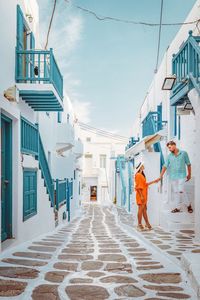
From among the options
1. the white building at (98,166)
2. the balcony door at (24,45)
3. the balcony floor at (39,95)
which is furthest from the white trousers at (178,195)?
the white building at (98,166)

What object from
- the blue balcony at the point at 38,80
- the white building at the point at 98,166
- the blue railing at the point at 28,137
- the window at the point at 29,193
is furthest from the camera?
the white building at the point at 98,166

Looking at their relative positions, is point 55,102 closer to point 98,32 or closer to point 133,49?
point 98,32

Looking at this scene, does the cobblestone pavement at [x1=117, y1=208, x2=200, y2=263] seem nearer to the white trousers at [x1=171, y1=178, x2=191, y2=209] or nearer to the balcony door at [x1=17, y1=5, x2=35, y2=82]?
the white trousers at [x1=171, y1=178, x2=191, y2=209]

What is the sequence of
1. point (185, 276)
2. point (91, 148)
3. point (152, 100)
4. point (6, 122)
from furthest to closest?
point (91, 148), point (152, 100), point (6, 122), point (185, 276)

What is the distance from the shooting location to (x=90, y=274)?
4.61 meters

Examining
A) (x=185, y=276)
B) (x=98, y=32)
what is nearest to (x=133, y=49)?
(x=98, y=32)

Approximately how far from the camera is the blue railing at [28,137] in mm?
8123

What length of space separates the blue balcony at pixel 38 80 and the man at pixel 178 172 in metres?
3.19

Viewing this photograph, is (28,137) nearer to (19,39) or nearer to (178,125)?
(19,39)

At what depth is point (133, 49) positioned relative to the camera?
45.5 ft

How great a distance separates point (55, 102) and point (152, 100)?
24.9 ft

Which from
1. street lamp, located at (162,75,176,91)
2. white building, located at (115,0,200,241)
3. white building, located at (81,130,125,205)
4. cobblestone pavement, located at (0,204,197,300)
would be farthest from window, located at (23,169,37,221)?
white building, located at (81,130,125,205)

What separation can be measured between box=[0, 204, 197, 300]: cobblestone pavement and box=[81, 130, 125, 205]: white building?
37439 millimetres

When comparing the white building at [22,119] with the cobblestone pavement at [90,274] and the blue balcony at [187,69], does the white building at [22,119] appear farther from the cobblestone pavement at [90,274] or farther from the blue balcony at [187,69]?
the blue balcony at [187,69]
